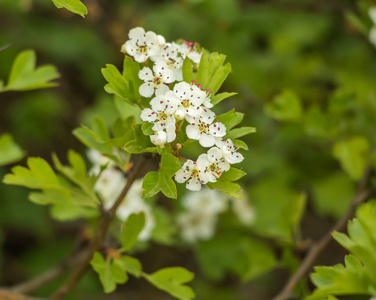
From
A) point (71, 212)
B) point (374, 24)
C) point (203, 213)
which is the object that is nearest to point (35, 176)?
point (71, 212)

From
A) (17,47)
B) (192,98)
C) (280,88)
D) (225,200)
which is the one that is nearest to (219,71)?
(192,98)

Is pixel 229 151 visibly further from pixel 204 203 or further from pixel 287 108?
pixel 204 203

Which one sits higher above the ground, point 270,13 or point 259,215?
point 270,13

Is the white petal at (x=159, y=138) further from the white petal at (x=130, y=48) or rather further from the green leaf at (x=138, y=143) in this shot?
the white petal at (x=130, y=48)

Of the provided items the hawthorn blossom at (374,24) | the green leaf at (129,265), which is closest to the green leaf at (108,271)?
the green leaf at (129,265)

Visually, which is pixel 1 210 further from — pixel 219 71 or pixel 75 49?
pixel 219 71

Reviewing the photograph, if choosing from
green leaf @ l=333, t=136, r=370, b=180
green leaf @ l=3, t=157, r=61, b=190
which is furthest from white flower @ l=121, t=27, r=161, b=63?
green leaf @ l=333, t=136, r=370, b=180
